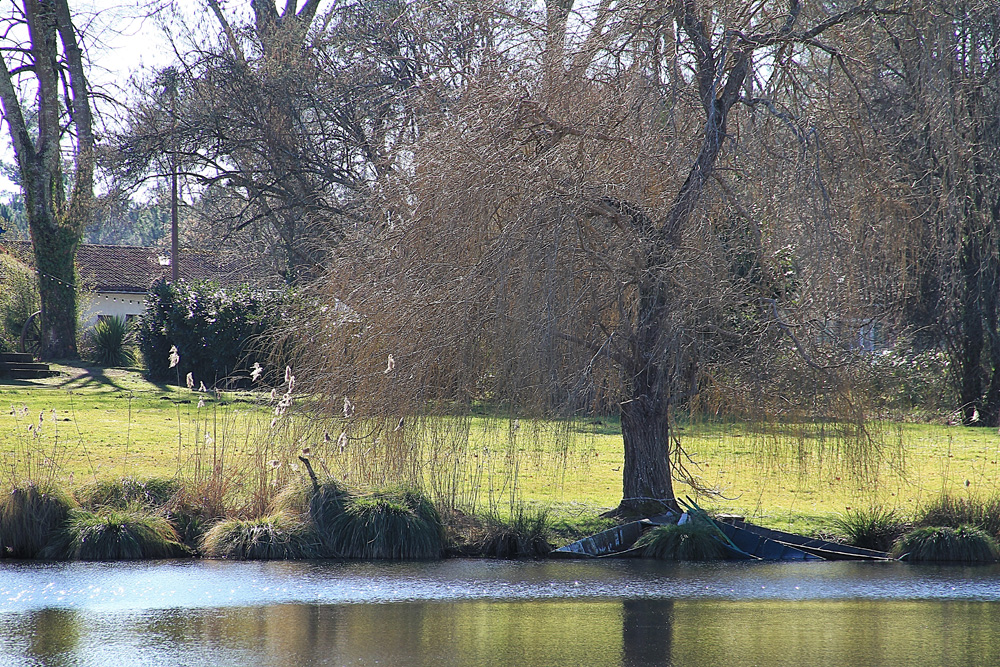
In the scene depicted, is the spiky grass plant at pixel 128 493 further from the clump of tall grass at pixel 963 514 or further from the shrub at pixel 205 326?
the shrub at pixel 205 326

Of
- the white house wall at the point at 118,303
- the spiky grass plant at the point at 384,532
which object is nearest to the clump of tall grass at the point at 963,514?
the spiky grass plant at the point at 384,532

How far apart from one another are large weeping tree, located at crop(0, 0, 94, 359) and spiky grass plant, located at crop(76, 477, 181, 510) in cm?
1711

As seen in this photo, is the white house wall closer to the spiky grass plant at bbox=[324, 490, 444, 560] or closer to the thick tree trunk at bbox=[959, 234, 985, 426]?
the thick tree trunk at bbox=[959, 234, 985, 426]

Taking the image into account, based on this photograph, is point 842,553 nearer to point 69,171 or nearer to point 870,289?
point 870,289

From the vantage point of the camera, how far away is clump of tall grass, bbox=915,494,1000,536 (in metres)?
11.1

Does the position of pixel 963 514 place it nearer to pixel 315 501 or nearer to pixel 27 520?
pixel 315 501

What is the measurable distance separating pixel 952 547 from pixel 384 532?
570cm

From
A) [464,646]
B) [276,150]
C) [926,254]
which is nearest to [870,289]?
[926,254]

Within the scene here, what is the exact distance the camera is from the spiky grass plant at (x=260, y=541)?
10.6m

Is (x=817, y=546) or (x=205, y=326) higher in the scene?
(x=205, y=326)

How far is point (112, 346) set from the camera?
2631 cm

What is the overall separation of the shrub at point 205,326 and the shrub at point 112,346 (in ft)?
10.9

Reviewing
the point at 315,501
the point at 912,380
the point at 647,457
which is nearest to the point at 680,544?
the point at 647,457

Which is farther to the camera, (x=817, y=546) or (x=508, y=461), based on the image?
(x=817, y=546)
